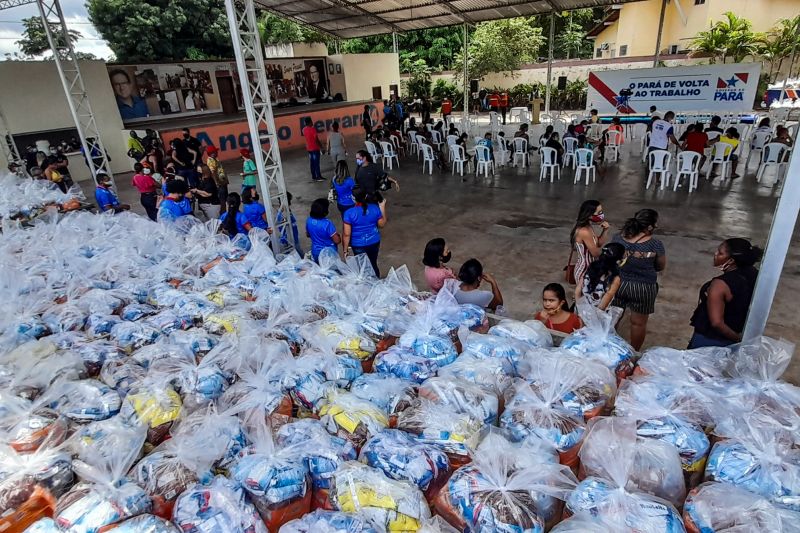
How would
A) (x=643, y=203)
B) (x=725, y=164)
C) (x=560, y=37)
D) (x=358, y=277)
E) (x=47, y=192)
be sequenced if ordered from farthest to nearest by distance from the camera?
1. (x=560, y=37)
2. (x=725, y=164)
3. (x=643, y=203)
4. (x=47, y=192)
5. (x=358, y=277)

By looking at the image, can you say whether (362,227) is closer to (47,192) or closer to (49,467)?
(49,467)

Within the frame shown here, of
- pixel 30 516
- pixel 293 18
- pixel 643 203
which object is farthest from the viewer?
pixel 293 18

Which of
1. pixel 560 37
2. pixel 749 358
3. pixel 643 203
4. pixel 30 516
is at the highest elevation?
Result: pixel 560 37

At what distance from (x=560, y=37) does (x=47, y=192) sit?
92.5 feet

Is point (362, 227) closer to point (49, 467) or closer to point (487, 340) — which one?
point (487, 340)

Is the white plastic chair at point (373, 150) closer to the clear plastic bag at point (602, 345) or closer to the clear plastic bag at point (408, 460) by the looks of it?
the clear plastic bag at point (602, 345)

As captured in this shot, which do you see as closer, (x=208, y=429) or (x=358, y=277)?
(x=208, y=429)

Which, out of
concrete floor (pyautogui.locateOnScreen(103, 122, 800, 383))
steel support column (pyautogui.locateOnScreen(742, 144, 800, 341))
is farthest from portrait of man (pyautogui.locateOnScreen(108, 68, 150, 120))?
steel support column (pyautogui.locateOnScreen(742, 144, 800, 341))

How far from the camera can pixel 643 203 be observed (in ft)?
24.9

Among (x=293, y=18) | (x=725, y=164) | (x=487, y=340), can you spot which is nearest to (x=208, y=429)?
(x=487, y=340)

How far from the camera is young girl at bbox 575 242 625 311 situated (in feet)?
10.8

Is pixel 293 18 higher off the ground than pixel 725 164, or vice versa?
pixel 293 18

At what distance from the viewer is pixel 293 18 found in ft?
49.8

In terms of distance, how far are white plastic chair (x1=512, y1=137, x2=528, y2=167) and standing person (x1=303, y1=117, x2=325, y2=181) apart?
437cm
